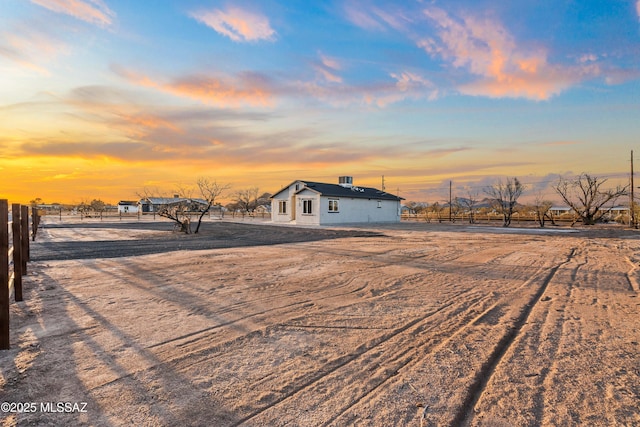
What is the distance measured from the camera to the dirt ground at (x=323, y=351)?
263 cm

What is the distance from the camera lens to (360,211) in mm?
35156

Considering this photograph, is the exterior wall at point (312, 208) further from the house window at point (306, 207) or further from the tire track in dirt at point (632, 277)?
the tire track in dirt at point (632, 277)

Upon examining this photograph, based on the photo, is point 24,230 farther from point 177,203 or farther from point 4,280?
point 177,203

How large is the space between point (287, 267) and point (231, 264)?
1.57m

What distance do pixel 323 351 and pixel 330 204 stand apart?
91.7 ft

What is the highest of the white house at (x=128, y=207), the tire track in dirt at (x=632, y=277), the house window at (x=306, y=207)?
the white house at (x=128, y=207)

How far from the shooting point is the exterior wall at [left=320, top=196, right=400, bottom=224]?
31.2 metres

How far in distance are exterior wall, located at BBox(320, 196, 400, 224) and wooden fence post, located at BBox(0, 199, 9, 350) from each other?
26779 millimetres

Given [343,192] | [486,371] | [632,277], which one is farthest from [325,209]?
[486,371]

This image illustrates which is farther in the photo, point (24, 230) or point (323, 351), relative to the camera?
point (24, 230)

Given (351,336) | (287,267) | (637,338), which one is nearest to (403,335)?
(351,336)

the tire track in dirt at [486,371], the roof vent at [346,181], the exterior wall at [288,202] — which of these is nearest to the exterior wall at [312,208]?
the exterior wall at [288,202]

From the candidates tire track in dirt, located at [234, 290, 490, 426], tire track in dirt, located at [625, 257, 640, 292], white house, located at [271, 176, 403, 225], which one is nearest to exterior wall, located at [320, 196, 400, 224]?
white house, located at [271, 176, 403, 225]

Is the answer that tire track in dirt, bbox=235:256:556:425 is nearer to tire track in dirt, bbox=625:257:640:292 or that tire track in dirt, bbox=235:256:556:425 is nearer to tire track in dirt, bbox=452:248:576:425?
tire track in dirt, bbox=452:248:576:425
